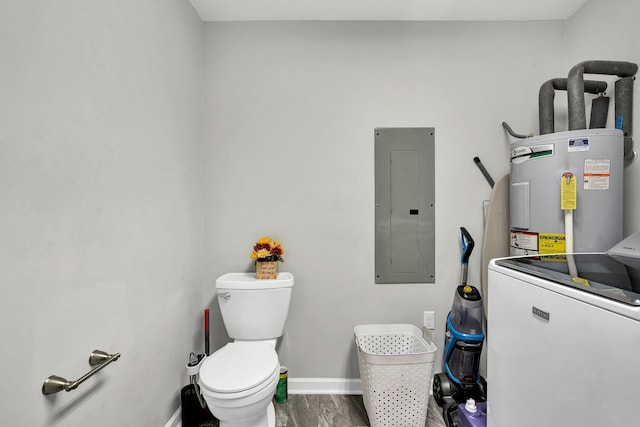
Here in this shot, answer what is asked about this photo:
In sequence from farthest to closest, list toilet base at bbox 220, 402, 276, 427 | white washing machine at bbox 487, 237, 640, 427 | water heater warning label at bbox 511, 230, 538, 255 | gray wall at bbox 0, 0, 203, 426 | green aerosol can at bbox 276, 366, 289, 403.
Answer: green aerosol can at bbox 276, 366, 289, 403
water heater warning label at bbox 511, 230, 538, 255
toilet base at bbox 220, 402, 276, 427
gray wall at bbox 0, 0, 203, 426
white washing machine at bbox 487, 237, 640, 427

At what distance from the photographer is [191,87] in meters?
1.87

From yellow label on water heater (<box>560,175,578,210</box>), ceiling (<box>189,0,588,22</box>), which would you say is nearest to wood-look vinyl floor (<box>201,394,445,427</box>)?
yellow label on water heater (<box>560,175,578,210</box>)

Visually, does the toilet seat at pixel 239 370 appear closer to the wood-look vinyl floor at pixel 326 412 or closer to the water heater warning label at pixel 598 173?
the wood-look vinyl floor at pixel 326 412

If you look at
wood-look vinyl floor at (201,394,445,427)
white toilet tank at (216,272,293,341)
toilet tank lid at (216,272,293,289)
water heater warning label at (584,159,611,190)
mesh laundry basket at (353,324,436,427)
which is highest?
water heater warning label at (584,159,611,190)

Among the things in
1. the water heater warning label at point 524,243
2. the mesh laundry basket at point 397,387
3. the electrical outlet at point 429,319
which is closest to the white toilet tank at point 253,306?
the mesh laundry basket at point 397,387

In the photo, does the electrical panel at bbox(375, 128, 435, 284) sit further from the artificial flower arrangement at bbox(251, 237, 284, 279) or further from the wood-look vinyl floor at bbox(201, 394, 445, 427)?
the wood-look vinyl floor at bbox(201, 394, 445, 427)

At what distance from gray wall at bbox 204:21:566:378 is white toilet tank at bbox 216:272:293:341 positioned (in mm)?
255

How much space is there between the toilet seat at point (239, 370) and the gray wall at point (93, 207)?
1.03ft

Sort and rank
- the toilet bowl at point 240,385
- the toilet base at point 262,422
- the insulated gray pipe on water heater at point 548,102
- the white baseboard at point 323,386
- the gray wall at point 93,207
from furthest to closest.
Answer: the white baseboard at point 323,386, the insulated gray pipe on water heater at point 548,102, the toilet base at point 262,422, the toilet bowl at point 240,385, the gray wall at point 93,207

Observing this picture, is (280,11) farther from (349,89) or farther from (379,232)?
(379,232)

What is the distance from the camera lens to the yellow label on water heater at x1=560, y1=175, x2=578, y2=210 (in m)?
1.47

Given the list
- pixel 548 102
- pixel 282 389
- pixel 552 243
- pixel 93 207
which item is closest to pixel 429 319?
pixel 552 243

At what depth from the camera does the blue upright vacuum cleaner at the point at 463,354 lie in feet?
5.78

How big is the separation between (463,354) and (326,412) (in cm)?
91
